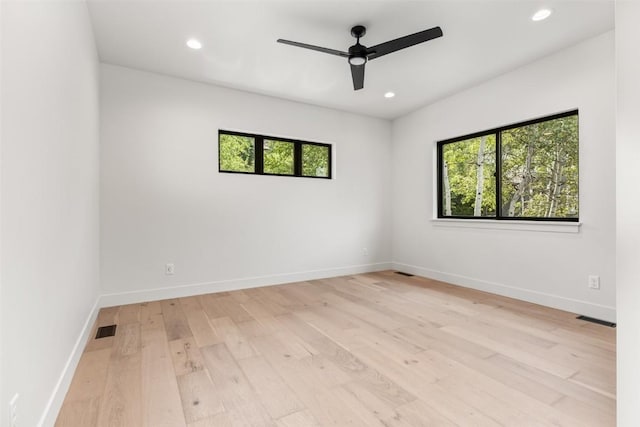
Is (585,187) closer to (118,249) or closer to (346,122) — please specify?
(346,122)

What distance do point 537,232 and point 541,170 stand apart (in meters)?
0.70

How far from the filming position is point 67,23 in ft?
5.95

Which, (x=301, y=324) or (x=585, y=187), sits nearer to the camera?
(x=301, y=324)

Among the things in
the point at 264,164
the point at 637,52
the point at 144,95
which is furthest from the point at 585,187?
the point at 144,95

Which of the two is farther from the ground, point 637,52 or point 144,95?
point 144,95

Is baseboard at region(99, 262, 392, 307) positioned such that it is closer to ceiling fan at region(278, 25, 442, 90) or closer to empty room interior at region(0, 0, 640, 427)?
empty room interior at region(0, 0, 640, 427)

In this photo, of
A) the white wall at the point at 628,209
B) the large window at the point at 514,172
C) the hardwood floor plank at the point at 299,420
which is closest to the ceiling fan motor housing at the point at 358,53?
the white wall at the point at 628,209

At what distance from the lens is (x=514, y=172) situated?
11.8ft

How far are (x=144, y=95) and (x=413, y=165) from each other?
3.73 m

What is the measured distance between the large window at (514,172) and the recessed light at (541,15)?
1061 millimetres

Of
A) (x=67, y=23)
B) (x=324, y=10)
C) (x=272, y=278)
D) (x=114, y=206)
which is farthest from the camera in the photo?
(x=272, y=278)

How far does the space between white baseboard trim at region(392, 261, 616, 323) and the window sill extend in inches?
26.1

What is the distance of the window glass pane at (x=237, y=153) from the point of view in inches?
153

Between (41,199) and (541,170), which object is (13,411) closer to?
(41,199)
